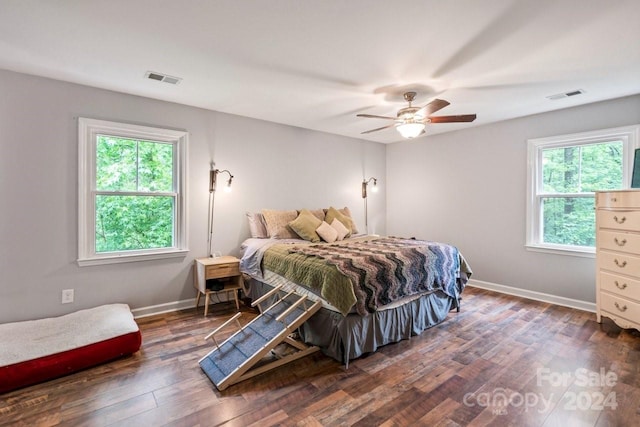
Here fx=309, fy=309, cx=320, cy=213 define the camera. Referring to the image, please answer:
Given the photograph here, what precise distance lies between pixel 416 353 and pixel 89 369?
104 inches

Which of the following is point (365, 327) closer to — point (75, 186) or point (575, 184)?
point (75, 186)

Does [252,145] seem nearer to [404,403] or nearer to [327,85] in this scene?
[327,85]

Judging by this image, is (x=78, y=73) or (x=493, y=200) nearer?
(x=78, y=73)

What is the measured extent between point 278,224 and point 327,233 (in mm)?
671

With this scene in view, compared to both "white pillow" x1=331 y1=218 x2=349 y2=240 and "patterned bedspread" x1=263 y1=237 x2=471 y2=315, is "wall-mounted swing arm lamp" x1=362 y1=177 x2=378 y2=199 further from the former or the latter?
"patterned bedspread" x1=263 y1=237 x2=471 y2=315

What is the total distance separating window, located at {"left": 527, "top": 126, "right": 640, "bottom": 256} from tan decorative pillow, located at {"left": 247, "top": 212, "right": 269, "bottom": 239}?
3591 mm

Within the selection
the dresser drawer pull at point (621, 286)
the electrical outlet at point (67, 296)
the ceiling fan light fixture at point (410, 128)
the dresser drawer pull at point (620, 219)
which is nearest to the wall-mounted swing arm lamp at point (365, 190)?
the ceiling fan light fixture at point (410, 128)

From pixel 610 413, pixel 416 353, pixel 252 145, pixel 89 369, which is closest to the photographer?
pixel 610 413

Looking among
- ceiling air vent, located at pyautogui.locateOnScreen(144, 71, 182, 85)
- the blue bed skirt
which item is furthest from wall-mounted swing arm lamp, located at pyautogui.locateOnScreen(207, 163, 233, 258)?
the blue bed skirt

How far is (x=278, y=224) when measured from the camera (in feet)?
13.6

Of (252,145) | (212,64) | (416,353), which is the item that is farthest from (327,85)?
(416,353)

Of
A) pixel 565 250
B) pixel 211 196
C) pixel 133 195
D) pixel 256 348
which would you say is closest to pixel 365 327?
pixel 256 348

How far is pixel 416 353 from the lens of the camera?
105 inches

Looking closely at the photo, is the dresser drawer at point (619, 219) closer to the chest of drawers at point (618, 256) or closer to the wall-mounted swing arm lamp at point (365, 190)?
the chest of drawers at point (618, 256)
